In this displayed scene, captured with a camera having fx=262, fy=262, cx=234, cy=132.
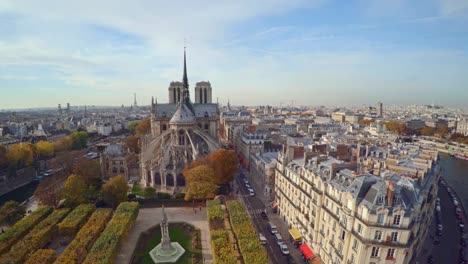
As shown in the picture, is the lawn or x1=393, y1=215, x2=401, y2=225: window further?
the lawn

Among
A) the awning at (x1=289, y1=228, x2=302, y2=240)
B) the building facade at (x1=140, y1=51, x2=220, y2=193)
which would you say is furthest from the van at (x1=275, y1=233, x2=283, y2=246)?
the building facade at (x1=140, y1=51, x2=220, y2=193)

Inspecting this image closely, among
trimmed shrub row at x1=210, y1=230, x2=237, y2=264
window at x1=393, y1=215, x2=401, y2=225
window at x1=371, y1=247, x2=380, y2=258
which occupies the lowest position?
trimmed shrub row at x1=210, y1=230, x2=237, y2=264

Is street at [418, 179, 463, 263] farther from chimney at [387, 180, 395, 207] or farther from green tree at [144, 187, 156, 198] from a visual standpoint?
green tree at [144, 187, 156, 198]

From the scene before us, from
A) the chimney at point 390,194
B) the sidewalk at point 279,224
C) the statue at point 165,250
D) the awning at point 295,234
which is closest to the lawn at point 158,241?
the statue at point 165,250

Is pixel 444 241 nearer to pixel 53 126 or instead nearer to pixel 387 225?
pixel 387 225

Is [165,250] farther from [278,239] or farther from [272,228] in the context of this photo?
[272,228]

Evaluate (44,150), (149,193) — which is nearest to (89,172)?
(149,193)
